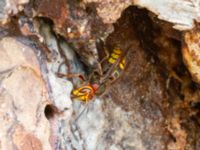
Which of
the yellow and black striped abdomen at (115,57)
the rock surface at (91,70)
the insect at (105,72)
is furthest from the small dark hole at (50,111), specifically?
the yellow and black striped abdomen at (115,57)

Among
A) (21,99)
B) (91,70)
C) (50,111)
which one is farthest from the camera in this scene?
(91,70)

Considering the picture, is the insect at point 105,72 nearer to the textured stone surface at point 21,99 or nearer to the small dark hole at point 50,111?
the small dark hole at point 50,111

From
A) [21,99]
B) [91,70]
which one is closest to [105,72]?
[91,70]

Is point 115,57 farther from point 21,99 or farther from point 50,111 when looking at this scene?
point 21,99

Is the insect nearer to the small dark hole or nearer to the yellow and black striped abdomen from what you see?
the yellow and black striped abdomen

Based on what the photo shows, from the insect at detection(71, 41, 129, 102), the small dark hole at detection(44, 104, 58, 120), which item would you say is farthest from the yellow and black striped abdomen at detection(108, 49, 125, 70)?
the small dark hole at detection(44, 104, 58, 120)

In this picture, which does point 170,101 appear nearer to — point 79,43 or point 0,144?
point 79,43
